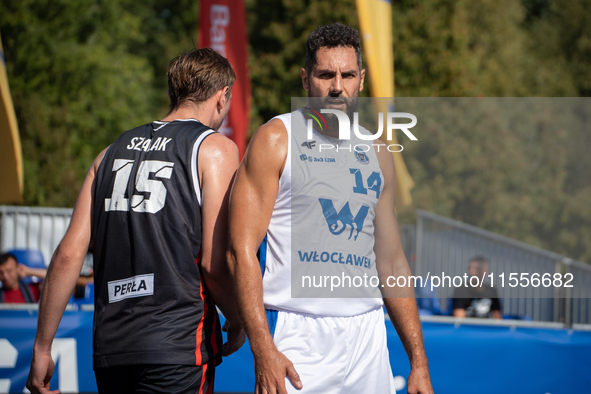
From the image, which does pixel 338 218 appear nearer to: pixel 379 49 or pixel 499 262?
pixel 379 49

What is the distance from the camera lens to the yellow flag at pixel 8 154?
502 cm

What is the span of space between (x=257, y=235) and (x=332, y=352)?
0.56 meters

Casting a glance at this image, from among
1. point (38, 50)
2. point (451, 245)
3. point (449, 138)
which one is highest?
point (38, 50)

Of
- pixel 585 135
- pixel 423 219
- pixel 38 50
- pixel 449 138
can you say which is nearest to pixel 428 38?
pixel 449 138

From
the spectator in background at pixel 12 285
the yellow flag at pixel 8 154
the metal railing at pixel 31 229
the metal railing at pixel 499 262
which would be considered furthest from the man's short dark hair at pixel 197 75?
the metal railing at pixel 499 262

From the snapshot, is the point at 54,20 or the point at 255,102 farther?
the point at 255,102

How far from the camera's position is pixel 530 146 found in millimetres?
21188

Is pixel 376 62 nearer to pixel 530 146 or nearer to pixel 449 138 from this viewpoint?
pixel 449 138

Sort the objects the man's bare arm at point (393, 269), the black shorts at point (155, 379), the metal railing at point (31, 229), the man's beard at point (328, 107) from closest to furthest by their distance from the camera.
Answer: the black shorts at point (155, 379)
the man's beard at point (328, 107)
the man's bare arm at point (393, 269)
the metal railing at point (31, 229)

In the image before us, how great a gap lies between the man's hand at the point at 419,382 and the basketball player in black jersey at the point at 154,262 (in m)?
0.79

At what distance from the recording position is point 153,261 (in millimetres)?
2117

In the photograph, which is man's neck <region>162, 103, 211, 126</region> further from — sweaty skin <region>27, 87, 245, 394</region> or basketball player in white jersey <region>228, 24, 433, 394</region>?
basketball player in white jersey <region>228, 24, 433, 394</region>

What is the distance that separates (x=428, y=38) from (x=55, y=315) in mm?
17679

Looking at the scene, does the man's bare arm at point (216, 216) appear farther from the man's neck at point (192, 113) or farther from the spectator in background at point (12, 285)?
the spectator in background at point (12, 285)
